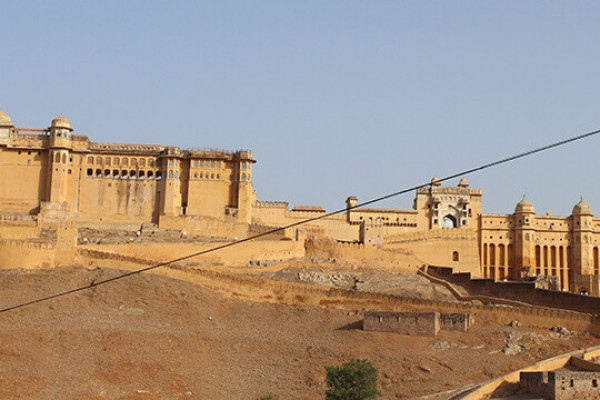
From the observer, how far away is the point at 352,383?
139ft

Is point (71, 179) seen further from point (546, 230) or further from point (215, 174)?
point (546, 230)

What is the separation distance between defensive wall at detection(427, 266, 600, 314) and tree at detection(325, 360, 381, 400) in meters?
20.6

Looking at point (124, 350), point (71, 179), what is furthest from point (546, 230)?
point (124, 350)

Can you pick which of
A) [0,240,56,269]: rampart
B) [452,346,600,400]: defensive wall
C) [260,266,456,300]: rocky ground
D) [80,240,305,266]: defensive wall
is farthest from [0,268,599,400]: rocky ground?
[260,266,456,300]: rocky ground

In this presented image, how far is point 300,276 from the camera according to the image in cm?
6794

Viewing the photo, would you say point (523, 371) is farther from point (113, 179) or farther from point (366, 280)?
point (113, 179)

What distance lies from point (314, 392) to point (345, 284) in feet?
70.9

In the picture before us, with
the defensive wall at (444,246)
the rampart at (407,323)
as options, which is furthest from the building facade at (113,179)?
the rampart at (407,323)

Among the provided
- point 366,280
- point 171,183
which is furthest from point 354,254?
point 171,183

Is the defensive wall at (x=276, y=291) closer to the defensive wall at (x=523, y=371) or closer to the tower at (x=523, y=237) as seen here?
the defensive wall at (x=523, y=371)

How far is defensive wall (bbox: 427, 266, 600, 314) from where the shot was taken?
2320 inches

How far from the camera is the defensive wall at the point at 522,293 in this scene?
58.9 metres

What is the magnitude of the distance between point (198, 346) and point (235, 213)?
29.5m

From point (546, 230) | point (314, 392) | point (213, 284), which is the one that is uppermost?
point (546, 230)
